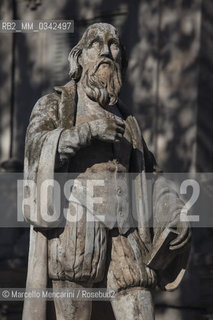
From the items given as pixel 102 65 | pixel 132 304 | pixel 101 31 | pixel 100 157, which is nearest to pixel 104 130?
pixel 100 157

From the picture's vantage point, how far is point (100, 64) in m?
11.5

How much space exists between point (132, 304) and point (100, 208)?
2.31 ft

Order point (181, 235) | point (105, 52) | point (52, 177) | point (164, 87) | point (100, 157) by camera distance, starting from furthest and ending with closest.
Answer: point (164, 87), point (105, 52), point (100, 157), point (181, 235), point (52, 177)

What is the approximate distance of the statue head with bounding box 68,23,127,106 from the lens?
1145 cm

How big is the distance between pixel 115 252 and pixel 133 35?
761cm

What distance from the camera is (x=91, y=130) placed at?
11062 mm

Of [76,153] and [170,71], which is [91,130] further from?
[170,71]

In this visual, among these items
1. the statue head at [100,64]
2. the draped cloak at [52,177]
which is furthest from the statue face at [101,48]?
the draped cloak at [52,177]

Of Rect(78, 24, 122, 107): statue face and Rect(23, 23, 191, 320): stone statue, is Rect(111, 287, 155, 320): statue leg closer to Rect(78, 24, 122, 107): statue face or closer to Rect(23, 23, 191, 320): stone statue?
Rect(23, 23, 191, 320): stone statue

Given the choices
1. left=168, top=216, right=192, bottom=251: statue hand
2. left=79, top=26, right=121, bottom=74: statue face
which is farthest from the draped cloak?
left=79, top=26, right=121, bottom=74: statue face

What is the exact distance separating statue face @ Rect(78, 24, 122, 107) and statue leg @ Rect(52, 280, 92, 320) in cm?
133

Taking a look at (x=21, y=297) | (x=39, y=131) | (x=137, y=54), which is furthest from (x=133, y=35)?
(x=39, y=131)

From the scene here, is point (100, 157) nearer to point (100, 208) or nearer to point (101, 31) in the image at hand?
point (100, 208)

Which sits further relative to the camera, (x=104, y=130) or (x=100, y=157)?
(x=100, y=157)
